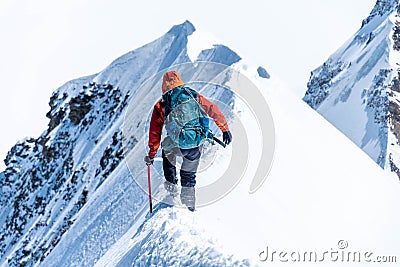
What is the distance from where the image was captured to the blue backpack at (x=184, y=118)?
8469mm

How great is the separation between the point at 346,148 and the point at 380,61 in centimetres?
3374

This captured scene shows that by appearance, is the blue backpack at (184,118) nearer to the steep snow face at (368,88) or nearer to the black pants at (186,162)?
the black pants at (186,162)

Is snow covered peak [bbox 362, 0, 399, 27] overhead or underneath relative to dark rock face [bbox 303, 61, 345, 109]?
overhead

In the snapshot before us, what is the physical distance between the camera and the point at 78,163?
3819 cm

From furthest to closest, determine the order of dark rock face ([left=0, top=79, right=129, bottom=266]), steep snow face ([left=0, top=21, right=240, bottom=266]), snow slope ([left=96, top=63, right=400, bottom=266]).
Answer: dark rock face ([left=0, top=79, right=129, bottom=266]), steep snow face ([left=0, top=21, right=240, bottom=266]), snow slope ([left=96, top=63, right=400, bottom=266])

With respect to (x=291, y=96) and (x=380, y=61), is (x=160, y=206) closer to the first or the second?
(x=291, y=96)

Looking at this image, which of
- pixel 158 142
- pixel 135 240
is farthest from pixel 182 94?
pixel 135 240

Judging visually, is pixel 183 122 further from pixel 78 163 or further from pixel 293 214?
Result: pixel 78 163

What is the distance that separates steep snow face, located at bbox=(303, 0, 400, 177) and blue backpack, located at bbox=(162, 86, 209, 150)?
27909mm

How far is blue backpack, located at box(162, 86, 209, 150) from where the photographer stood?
8469 millimetres

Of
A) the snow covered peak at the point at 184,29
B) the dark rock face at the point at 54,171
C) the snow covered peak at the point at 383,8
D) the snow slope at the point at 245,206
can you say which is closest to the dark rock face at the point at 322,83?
the snow covered peak at the point at 383,8

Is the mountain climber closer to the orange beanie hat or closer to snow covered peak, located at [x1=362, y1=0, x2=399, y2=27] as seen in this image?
the orange beanie hat

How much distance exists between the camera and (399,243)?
11.1m

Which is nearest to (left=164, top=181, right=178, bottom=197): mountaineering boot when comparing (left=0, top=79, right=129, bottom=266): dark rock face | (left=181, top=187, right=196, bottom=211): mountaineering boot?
(left=181, top=187, right=196, bottom=211): mountaineering boot
